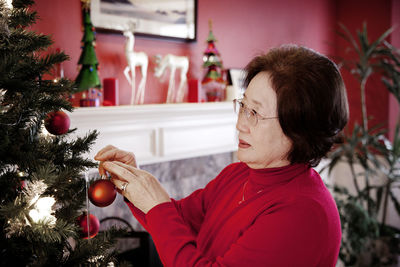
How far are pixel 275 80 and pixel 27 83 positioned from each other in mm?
608

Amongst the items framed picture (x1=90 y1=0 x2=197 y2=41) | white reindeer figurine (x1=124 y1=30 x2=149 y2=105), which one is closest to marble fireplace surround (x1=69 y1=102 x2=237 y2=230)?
white reindeer figurine (x1=124 y1=30 x2=149 y2=105)

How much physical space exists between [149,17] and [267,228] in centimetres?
187

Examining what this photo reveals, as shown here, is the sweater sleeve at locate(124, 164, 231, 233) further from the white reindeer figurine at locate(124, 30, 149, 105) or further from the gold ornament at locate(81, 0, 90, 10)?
the gold ornament at locate(81, 0, 90, 10)

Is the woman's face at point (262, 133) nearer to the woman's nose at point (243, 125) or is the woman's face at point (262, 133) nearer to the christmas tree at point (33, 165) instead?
the woman's nose at point (243, 125)

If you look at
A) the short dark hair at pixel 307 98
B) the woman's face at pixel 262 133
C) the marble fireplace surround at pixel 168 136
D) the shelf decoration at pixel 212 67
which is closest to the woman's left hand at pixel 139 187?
the woman's face at pixel 262 133

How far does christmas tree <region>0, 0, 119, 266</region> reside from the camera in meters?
0.72

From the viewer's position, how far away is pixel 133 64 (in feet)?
7.04

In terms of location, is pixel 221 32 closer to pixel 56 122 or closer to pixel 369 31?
pixel 369 31

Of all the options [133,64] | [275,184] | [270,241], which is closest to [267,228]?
[270,241]

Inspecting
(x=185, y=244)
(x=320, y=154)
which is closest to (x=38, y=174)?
(x=185, y=244)

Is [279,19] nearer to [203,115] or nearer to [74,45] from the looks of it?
[203,115]

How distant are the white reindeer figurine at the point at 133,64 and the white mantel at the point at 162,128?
0.23 metres

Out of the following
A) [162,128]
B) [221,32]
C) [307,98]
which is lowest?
[162,128]

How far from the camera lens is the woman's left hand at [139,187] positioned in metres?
0.92
